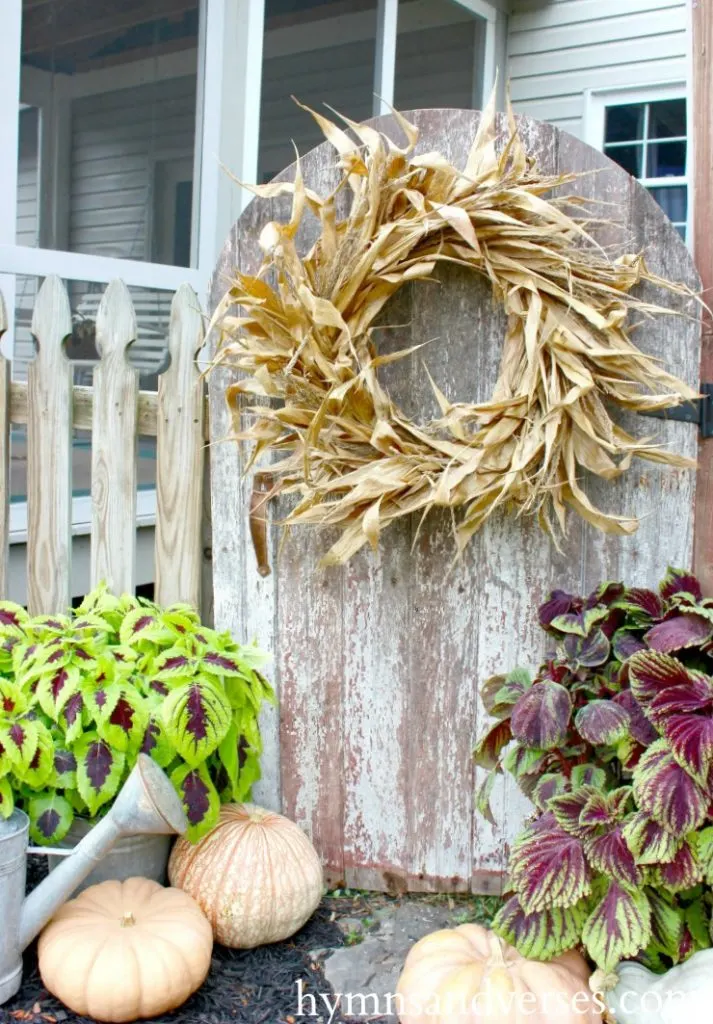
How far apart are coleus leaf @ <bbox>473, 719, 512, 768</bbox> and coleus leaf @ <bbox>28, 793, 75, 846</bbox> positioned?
927 millimetres

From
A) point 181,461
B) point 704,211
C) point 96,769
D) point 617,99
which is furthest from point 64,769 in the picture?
point 617,99

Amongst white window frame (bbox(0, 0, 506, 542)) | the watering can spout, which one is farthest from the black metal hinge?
white window frame (bbox(0, 0, 506, 542))

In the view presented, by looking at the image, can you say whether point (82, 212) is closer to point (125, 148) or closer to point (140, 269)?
point (125, 148)

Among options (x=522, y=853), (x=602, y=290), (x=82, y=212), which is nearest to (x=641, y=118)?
(x=82, y=212)

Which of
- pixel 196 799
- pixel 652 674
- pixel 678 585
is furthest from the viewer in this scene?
pixel 196 799

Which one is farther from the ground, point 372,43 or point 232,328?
point 372,43

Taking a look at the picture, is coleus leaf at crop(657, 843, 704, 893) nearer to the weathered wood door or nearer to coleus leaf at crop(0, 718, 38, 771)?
the weathered wood door

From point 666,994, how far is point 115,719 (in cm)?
123

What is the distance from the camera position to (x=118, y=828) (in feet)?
6.45

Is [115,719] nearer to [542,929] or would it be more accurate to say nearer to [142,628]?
[142,628]

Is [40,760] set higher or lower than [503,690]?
lower

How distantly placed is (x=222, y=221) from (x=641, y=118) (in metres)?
3.46

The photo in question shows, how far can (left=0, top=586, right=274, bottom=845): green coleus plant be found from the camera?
2088 millimetres

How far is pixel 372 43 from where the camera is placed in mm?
7395
